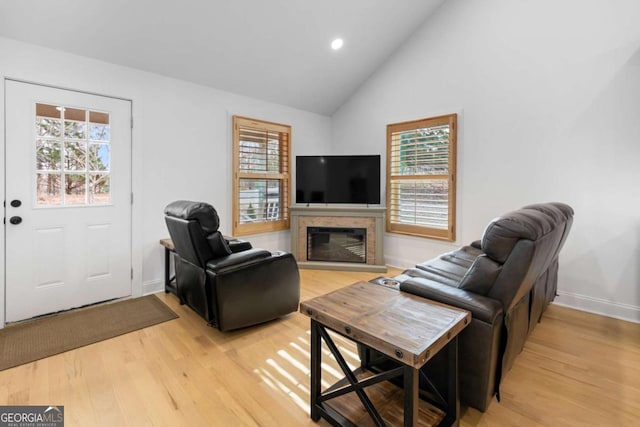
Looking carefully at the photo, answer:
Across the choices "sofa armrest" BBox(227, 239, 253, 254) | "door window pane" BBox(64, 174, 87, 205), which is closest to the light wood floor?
"sofa armrest" BBox(227, 239, 253, 254)

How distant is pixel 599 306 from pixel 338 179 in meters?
3.24

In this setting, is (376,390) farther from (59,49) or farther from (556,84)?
(59,49)

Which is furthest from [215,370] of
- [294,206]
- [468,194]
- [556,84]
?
[556,84]

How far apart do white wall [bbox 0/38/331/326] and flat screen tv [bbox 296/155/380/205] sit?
1067 mm

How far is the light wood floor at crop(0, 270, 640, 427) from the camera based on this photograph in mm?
1625

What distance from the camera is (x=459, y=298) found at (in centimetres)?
162

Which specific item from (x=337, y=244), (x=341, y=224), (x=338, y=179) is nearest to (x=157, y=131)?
(x=338, y=179)

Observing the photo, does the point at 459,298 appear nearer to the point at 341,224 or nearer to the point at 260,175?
the point at 341,224

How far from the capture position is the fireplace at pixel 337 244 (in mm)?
4469

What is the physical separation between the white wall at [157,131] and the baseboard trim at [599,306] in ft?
13.0

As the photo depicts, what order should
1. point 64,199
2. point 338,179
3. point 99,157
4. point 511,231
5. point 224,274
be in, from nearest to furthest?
point 511,231
point 224,274
point 64,199
point 99,157
point 338,179

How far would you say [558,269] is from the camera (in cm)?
320

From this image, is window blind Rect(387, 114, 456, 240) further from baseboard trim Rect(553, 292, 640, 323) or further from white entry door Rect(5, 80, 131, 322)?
white entry door Rect(5, 80, 131, 322)

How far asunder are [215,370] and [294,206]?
9.62ft
